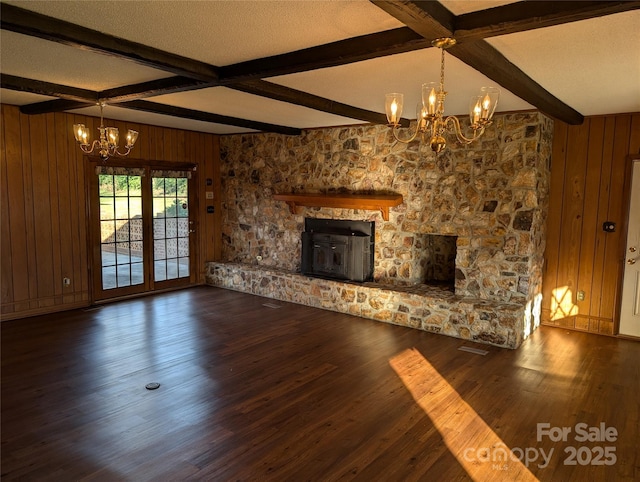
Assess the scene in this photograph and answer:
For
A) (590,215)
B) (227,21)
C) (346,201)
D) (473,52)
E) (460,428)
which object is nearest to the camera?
(227,21)

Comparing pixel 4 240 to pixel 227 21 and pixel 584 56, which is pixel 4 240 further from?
pixel 584 56

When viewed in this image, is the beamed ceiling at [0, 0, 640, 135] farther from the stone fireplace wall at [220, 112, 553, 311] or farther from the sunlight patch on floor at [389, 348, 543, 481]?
the sunlight patch on floor at [389, 348, 543, 481]

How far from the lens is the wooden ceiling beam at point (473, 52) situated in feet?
6.82

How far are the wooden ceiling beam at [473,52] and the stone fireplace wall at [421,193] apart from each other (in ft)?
2.72

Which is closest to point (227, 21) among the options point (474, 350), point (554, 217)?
point (474, 350)

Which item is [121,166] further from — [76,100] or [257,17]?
[257,17]

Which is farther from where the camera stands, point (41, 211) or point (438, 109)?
point (41, 211)

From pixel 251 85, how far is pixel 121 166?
3595mm

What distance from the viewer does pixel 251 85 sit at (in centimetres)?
388

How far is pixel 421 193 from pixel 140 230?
13.8 feet

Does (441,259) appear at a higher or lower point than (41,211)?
lower

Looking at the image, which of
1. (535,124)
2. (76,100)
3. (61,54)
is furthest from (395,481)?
(76,100)

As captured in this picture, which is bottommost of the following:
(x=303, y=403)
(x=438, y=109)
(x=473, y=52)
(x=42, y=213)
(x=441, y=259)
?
(x=303, y=403)

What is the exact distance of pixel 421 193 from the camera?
19.0 ft
